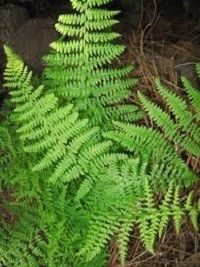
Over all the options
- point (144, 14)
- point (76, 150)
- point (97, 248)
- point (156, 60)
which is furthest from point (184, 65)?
point (97, 248)

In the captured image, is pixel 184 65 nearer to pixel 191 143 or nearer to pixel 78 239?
pixel 191 143

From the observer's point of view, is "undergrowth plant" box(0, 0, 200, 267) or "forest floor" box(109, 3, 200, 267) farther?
"forest floor" box(109, 3, 200, 267)

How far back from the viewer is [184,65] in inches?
149

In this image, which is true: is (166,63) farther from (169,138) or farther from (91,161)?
(91,161)

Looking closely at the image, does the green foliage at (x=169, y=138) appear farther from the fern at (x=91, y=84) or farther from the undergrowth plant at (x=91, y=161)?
the fern at (x=91, y=84)

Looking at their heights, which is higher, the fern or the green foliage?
the fern

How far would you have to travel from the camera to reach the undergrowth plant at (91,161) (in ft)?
11.2

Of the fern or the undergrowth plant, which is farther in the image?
the fern

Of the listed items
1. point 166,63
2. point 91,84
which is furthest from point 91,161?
point 166,63

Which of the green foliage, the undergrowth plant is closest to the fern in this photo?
the undergrowth plant

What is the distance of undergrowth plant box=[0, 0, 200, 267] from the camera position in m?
3.41

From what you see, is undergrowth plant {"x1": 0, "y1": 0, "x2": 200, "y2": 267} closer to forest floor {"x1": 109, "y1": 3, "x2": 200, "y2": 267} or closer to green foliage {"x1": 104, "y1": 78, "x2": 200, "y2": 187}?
green foliage {"x1": 104, "y1": 78, "x2": 200, "y2": 187}

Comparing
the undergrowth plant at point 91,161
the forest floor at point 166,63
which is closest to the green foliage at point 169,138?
the undergrowth plant at point 91,161

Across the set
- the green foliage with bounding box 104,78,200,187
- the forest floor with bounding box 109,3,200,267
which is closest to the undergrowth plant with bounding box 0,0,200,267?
the green foliage with bounding box 104,78,200,187
